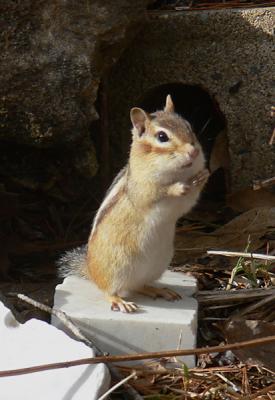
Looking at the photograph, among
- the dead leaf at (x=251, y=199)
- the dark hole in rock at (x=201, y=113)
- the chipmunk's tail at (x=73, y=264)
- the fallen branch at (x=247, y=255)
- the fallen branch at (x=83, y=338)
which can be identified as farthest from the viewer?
the dark hole in rock at (x=201, y=113)

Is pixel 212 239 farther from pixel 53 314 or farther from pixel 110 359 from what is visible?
pixel 110 359

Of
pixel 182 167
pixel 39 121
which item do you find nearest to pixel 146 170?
pixel 182 167

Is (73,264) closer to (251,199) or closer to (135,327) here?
(135,327)

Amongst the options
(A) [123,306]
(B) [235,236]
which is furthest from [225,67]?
(A) [123,306]

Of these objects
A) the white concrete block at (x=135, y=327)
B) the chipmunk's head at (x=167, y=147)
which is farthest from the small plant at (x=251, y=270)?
the chipmunk's head at (x=167, y=147)

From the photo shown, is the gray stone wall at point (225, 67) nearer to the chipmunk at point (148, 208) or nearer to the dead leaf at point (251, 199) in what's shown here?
the dead leaf at point (251, 199)

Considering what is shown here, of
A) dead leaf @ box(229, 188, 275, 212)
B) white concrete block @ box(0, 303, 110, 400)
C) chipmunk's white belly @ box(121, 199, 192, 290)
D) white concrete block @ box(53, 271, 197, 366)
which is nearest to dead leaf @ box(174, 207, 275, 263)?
dead leaf @ box(229, 188, 275, 212)
